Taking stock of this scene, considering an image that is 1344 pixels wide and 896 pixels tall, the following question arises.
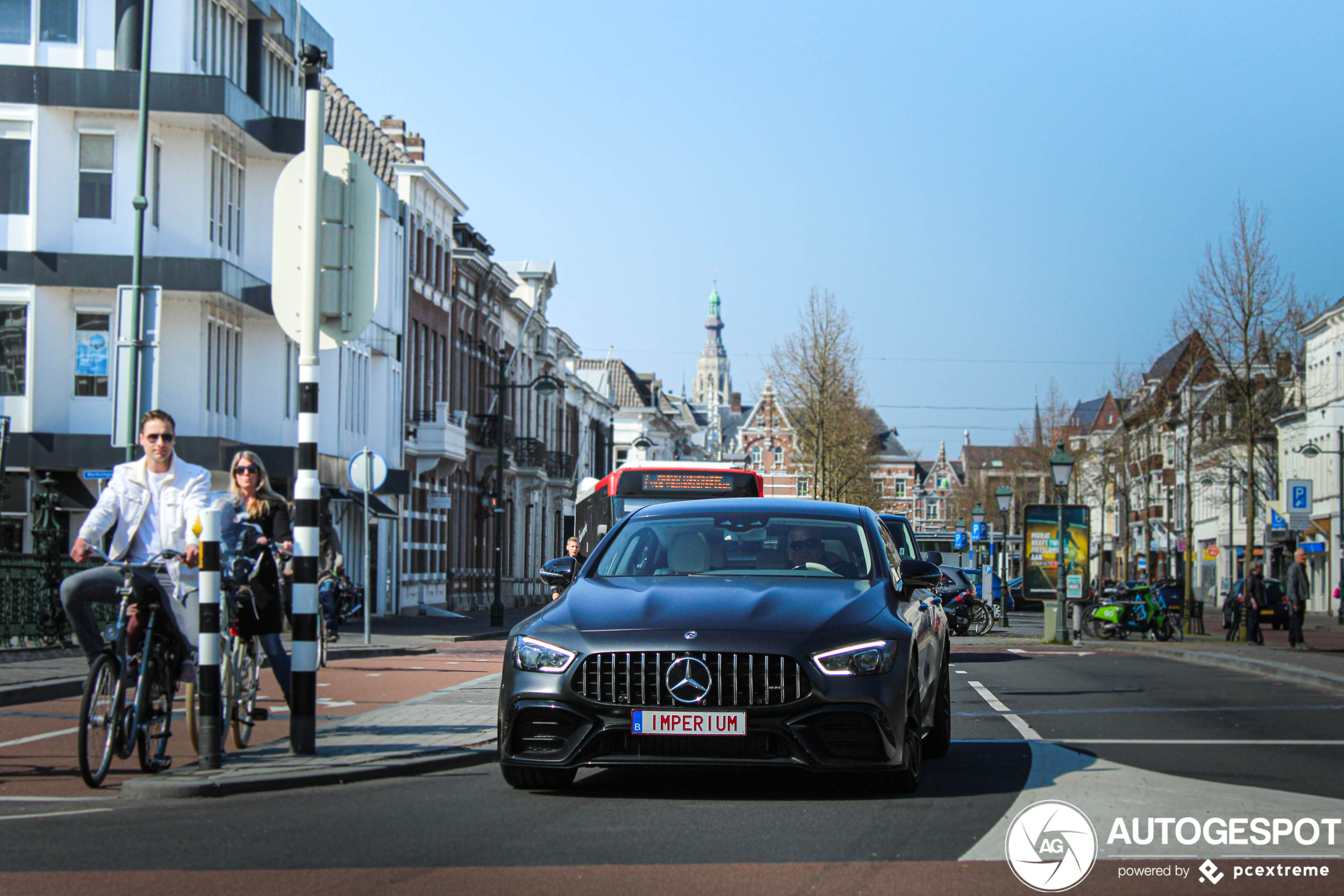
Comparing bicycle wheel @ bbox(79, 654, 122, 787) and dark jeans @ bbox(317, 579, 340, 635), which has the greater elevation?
bicycle wheel @ bbox(79, 654, 122, 787)

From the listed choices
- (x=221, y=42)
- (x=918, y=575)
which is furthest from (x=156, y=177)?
(x=918, y=575)

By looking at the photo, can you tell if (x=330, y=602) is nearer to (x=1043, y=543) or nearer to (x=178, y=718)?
(x=178, y=718)

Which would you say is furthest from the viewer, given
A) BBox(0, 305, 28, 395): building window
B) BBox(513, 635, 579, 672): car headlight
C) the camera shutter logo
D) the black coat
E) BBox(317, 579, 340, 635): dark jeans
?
BBox(0, 305, 28, 395): building window

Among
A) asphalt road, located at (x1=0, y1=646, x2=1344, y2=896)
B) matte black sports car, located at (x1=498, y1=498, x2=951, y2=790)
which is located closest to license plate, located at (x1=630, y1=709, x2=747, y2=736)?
matte black sports car, located at (x1=498, y1=498, x2=951, y2=790)

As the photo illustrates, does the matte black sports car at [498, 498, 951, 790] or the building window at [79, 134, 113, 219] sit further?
the building window at [79, 134, 113, 219]

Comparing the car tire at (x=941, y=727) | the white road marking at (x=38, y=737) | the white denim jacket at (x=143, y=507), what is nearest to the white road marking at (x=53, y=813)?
the white denim jacket at (x=143, y=507)

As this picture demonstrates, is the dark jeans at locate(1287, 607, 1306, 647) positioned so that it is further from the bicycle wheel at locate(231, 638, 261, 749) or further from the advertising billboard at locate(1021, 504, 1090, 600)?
the bicycle wheel at locate(231, 638, 261, 749)

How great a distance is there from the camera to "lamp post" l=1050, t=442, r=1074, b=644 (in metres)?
31.5

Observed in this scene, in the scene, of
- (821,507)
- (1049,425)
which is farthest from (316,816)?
(1049,425)

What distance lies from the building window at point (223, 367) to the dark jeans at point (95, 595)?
2453 cm

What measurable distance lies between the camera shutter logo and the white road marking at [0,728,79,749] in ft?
20.8

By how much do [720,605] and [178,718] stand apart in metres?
6.37

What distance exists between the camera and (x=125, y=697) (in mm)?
8562

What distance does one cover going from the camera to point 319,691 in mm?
15547
